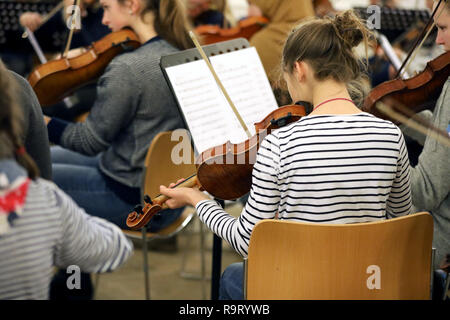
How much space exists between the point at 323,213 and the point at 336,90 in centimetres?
27

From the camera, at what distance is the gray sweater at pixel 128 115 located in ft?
6.12

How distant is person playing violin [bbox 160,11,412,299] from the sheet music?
358 millimetres

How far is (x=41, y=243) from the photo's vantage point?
92cm

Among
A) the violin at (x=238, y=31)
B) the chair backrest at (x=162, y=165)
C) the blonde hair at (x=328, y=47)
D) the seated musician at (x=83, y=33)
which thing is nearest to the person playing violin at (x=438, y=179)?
the blonde hair at (x=328, y=47)

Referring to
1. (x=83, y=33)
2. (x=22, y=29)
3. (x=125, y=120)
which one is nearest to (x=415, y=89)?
(x=125, y=120)

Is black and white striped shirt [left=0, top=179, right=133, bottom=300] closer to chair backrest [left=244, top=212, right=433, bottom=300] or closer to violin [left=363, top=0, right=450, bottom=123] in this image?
chair backrest [left=244, top=212, right=433, bottom=300]

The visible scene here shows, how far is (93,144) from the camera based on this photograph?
1925mm

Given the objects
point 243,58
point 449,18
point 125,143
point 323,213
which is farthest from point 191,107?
point 449,18

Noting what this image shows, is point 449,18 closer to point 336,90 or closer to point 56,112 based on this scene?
point 336,90

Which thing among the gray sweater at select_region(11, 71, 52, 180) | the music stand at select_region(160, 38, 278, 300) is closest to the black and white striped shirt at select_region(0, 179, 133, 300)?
the gray sweater at select_region(11, 71, 52, 180)

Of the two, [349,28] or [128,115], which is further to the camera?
[128,115]

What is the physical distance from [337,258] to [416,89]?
30.5 inches

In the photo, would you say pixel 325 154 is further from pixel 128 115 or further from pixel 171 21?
pixel 171 21

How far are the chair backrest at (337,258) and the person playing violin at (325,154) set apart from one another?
8cm
